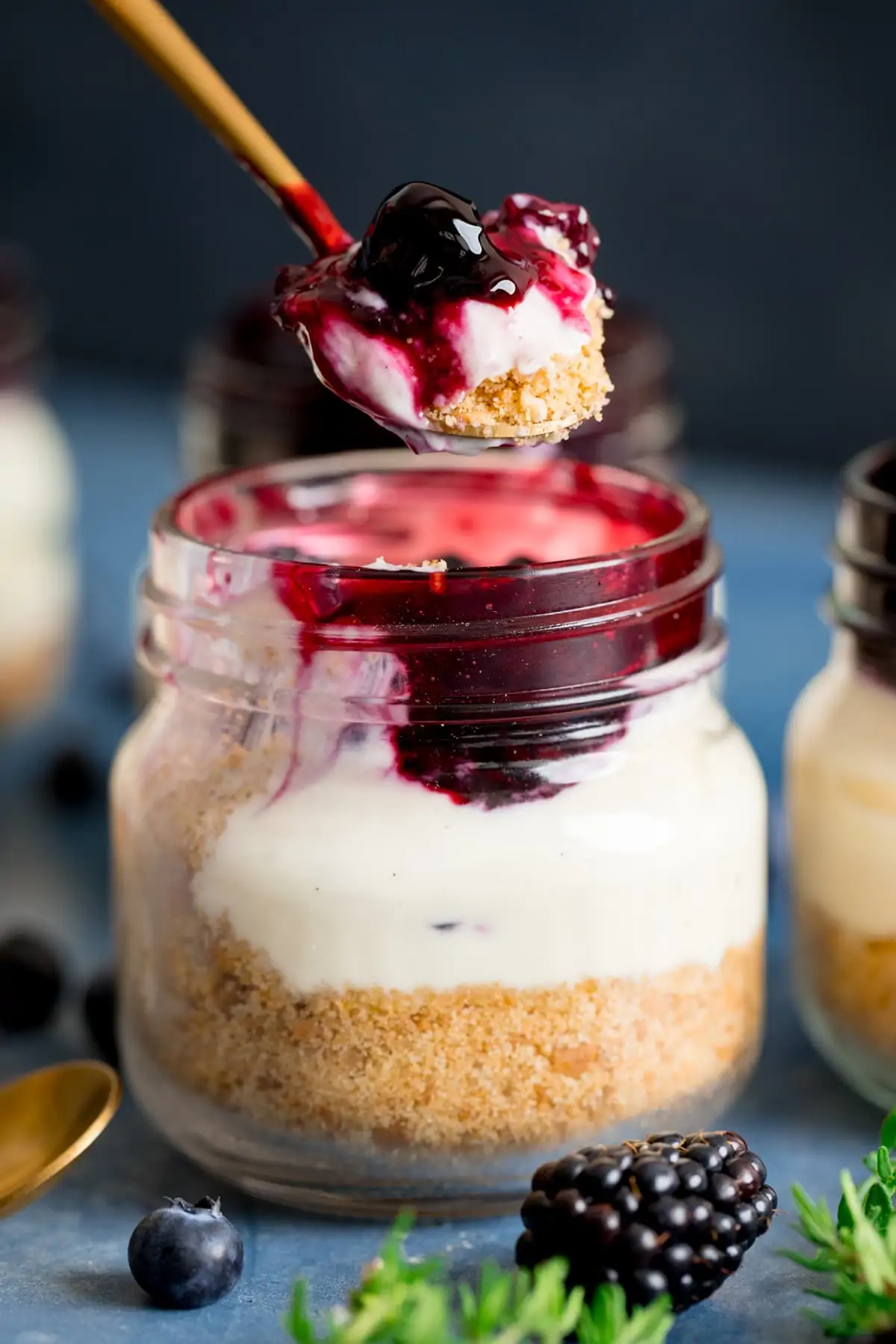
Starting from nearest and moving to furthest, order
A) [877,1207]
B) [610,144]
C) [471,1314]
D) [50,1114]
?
[471,1314] < [877,1207] < [50,1114] < [610,144]

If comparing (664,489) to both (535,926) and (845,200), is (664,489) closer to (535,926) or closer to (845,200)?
(535,926)

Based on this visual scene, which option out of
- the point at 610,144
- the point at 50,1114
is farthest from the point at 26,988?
the point at 610,144

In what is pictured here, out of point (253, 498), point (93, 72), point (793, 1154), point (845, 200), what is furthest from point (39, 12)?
point (793, 1154)

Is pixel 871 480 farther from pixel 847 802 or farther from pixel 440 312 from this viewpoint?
pixel 440 312

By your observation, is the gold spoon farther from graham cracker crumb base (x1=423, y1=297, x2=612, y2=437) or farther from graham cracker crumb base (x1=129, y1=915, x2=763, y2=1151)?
graham cracker crumb base (x1=423, y1=297, x2=612, y2=437)

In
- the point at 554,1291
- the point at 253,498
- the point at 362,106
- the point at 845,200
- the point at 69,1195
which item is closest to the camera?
the point at 554,1291

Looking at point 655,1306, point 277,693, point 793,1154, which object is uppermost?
point 277,693
